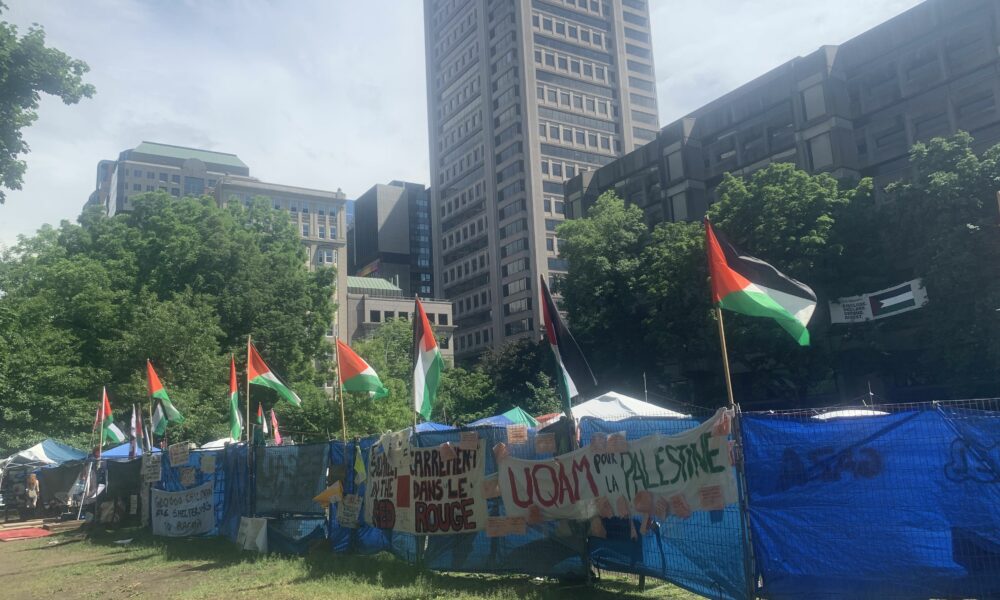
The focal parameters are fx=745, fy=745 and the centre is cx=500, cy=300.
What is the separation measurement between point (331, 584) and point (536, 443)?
3.83 meters

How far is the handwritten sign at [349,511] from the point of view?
13.7m

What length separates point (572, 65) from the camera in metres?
99.8

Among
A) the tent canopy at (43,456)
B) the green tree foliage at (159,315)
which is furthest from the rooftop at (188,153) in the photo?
the tent canopy at (43,456)

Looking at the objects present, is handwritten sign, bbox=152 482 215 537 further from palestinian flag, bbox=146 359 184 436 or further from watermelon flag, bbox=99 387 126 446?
watermelon flag, bbox=99 387 126 446

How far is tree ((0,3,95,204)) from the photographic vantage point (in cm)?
1619

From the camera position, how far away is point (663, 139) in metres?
60.7

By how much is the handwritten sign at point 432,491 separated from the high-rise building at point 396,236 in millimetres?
133914

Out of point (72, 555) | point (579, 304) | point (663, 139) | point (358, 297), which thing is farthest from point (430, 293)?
point (72, 555)

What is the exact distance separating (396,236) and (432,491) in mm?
143118

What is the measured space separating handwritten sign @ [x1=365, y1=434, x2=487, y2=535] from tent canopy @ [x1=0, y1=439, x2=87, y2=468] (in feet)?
72.9

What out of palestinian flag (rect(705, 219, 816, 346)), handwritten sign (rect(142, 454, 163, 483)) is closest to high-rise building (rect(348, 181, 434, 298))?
handwritten sign (rect(142, 454, 163, 483))

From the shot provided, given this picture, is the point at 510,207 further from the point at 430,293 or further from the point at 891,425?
the point at 891,425

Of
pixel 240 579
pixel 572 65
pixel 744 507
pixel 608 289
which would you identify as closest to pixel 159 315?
pixel 240 579

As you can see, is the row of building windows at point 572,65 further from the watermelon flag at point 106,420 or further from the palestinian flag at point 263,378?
the palestinian flag at point 263,378
